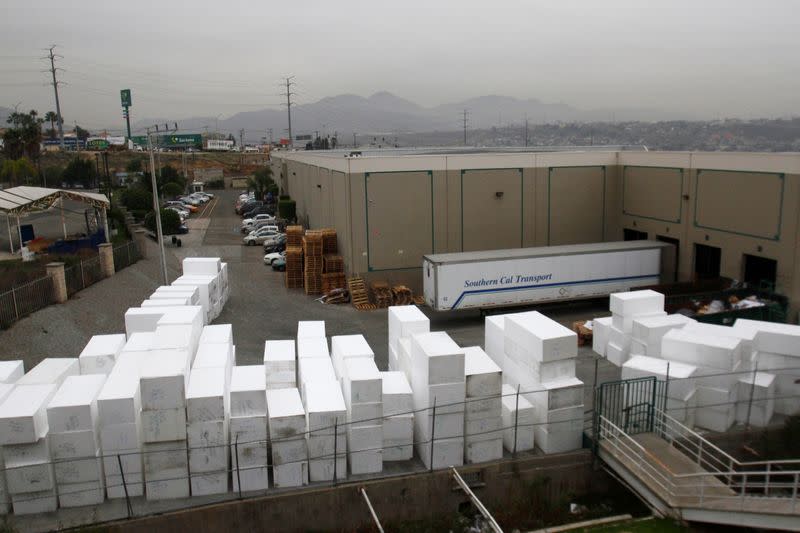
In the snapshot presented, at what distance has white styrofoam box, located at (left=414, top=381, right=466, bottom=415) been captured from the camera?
11305 mm

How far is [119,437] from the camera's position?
33.9 ft

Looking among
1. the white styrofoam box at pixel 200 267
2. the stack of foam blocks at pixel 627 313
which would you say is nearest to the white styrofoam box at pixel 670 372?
the stack of foam blocks at pixel 627 313

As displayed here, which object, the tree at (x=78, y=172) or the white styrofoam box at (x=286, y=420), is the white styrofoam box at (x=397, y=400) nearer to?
the white styrofoam box at (x=286, y=420)

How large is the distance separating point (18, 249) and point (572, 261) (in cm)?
2997

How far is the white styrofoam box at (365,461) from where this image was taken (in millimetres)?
11203

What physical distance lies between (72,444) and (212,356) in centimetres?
308

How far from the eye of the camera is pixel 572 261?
22141 millimetres

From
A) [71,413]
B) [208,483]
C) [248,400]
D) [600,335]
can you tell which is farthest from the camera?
[600,335]

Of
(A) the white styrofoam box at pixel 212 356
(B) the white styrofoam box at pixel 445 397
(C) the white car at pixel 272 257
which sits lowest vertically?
(C) the white car at pixel 272 257

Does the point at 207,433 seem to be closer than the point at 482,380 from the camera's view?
Yes

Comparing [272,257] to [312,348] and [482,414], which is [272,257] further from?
[482,414]

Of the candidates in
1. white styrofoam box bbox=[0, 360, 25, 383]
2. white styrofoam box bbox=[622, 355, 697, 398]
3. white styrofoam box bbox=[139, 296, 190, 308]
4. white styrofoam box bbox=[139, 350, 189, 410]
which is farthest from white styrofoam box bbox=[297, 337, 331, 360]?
white styrofoam box bbox=[622, 355, 697, 398]

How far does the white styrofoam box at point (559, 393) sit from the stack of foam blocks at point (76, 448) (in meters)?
7.97

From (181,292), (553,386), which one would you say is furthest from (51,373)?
(553,386)
